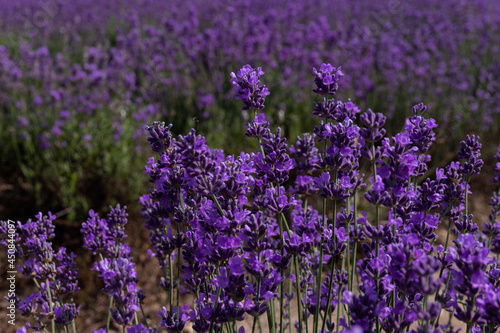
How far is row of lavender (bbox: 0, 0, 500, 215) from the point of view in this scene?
13.5ft

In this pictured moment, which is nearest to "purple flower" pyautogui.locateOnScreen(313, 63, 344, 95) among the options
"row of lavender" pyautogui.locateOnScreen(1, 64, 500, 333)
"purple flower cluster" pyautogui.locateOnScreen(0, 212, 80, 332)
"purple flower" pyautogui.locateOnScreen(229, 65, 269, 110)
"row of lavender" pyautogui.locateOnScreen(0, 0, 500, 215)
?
"row of lavender" pyautogui.locateOnScreen(1, 64, 500, 333)

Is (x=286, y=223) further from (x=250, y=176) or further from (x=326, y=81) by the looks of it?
(x=326, y=81)

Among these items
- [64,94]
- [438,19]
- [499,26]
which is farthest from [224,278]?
[499,26]

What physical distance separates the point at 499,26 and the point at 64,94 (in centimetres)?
631

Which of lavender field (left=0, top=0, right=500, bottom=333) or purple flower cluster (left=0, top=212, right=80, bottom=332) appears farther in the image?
purple flower cluster (left=0, top=212, right=80, bottom=332)

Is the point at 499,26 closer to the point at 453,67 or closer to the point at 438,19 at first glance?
the point at 438,19

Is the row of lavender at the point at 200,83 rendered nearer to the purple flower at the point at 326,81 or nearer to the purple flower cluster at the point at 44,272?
the purple flower cluster at the point at 44,272

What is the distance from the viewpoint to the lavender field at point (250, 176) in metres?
1.27

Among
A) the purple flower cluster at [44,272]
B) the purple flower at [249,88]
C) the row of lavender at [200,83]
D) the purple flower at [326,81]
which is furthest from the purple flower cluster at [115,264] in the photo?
the row of lavender at [200,83]

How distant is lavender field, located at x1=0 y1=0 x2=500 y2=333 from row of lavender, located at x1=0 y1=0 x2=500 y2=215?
0.10 feet

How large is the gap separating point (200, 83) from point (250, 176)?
4.19 m

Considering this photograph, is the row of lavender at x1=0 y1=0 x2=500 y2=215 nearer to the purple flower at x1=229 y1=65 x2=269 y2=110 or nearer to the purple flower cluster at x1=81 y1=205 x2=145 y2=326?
the purple flower cluster at x1=81 y1=205 x2=145 y2=326

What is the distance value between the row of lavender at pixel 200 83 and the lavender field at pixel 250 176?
0.10 ft

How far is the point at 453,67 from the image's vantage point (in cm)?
582
